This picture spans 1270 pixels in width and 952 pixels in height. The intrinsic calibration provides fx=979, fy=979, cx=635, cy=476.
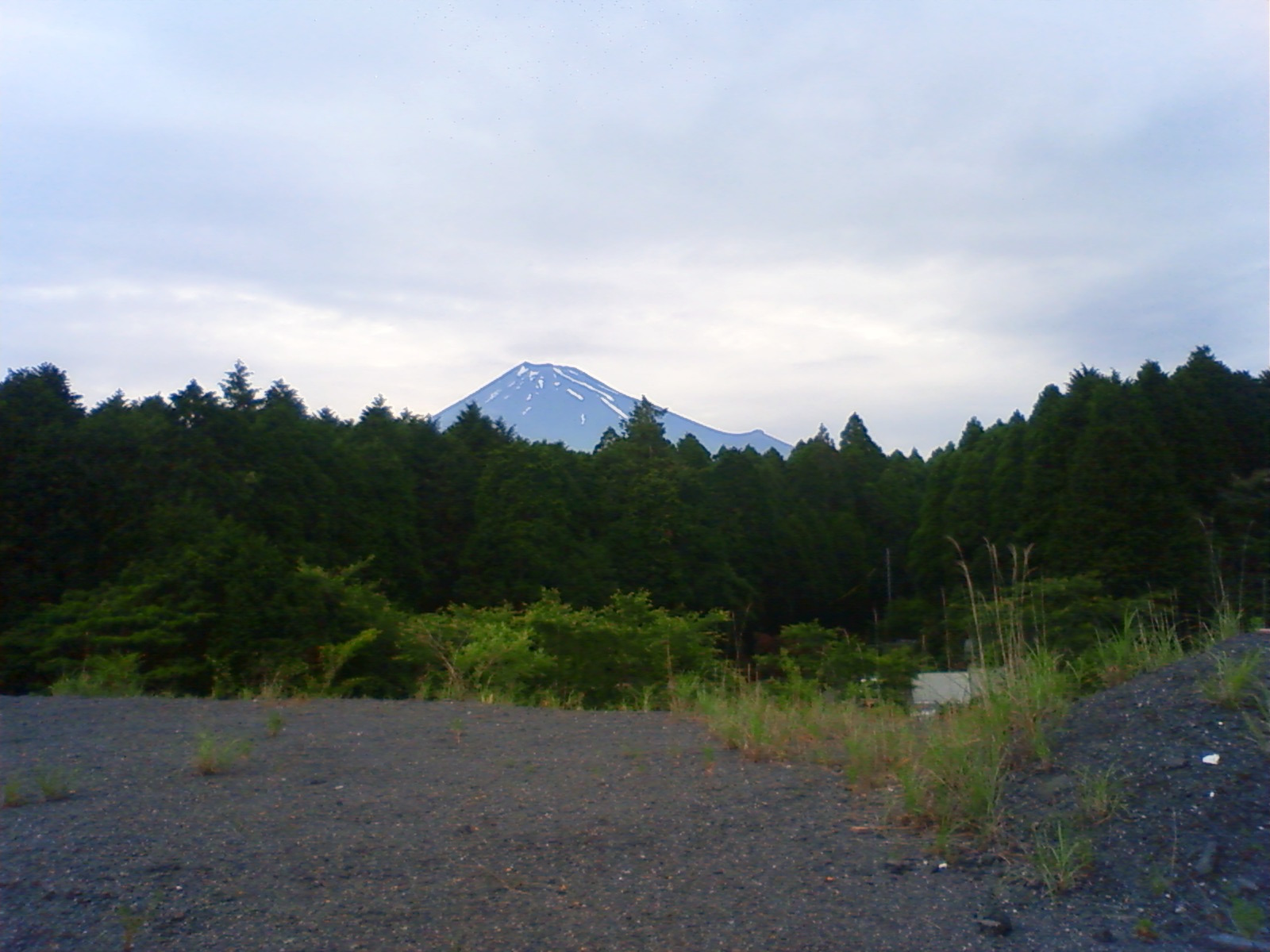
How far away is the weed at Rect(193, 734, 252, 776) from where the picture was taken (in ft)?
18.5

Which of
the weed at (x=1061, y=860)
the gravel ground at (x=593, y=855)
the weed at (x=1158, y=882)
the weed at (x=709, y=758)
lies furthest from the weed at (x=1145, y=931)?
the weed at (x=709, y=758)

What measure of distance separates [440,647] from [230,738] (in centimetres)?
861

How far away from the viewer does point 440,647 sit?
1540cm

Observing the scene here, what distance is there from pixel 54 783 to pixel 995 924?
182 inches

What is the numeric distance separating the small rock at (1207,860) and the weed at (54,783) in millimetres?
5335

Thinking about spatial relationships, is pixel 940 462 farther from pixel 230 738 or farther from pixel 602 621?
pixel 230 738

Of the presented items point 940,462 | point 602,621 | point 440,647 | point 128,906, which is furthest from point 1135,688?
point 940,462

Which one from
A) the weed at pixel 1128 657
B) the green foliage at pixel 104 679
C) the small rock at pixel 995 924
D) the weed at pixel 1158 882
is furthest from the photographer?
the green foliage at pixel 104 679

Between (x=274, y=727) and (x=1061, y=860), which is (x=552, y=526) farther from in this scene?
(x=1061, y=860)

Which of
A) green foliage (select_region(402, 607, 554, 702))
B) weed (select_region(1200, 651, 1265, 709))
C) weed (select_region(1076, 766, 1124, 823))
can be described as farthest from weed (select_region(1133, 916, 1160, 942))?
green foliage (select_region(402, 607, 554, 702))

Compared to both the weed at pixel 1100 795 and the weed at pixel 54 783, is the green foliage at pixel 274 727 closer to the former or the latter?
the weed at pixel 54 783

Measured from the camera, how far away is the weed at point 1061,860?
395cm

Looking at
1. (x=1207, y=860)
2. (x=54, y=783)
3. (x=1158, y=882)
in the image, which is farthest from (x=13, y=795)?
(x=1207, y=860)

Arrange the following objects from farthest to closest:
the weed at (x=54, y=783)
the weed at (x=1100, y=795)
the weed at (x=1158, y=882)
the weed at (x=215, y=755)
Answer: the weed at (x=215, y=755) < the weed at (x=54, y=783) < the weed at (x=1100, y=795) < the weed at (x=1158, y=882)
